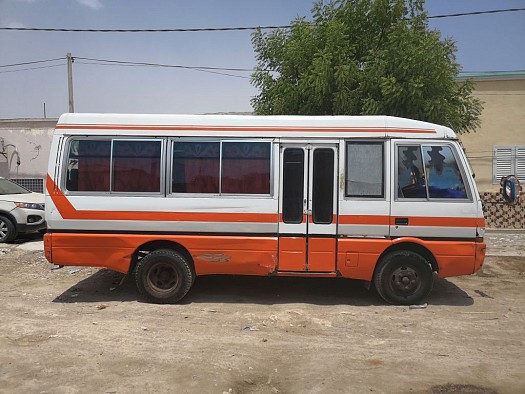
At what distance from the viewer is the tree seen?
946 centimetres

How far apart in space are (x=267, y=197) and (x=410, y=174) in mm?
2006

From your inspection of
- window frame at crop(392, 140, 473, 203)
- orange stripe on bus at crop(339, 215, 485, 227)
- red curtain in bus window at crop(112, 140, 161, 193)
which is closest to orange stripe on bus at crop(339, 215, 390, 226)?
orange stripe on bus at crop(339, 215, 485, 227)

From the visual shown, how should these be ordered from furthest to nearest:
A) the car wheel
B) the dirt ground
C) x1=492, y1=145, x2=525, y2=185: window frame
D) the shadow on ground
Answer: x1=492, y1=145, x2=525, y2=185: window frame < the car wheel < the shadow on ground < the dirt ground

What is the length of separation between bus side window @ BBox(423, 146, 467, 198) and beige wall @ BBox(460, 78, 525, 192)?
11.7m

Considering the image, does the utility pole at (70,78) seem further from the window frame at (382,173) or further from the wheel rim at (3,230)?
the window frame at (382,173)

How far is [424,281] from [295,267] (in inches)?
72.2

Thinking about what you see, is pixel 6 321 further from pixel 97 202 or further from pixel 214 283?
pixel 214 283

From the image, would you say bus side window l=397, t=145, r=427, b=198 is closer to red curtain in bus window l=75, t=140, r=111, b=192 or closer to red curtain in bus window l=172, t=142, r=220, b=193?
red curtain in bus window l=172, t=142, r=220, b=193

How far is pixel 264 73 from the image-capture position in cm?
1115

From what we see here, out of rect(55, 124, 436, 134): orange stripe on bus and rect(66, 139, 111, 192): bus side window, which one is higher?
rect(55, 124, 436, 134): orange stripe on bus

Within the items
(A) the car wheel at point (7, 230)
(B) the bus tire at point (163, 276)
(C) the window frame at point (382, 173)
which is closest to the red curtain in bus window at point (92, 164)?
(B) the bus tire at point (163, 276)

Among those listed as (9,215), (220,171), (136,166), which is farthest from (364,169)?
(9,215)

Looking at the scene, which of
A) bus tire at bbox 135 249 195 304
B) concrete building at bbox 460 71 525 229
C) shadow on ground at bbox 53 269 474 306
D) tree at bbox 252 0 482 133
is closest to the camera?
bus tire at bbox 135 249 195 304

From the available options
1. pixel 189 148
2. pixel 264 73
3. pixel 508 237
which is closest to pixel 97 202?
pixel 189 148
